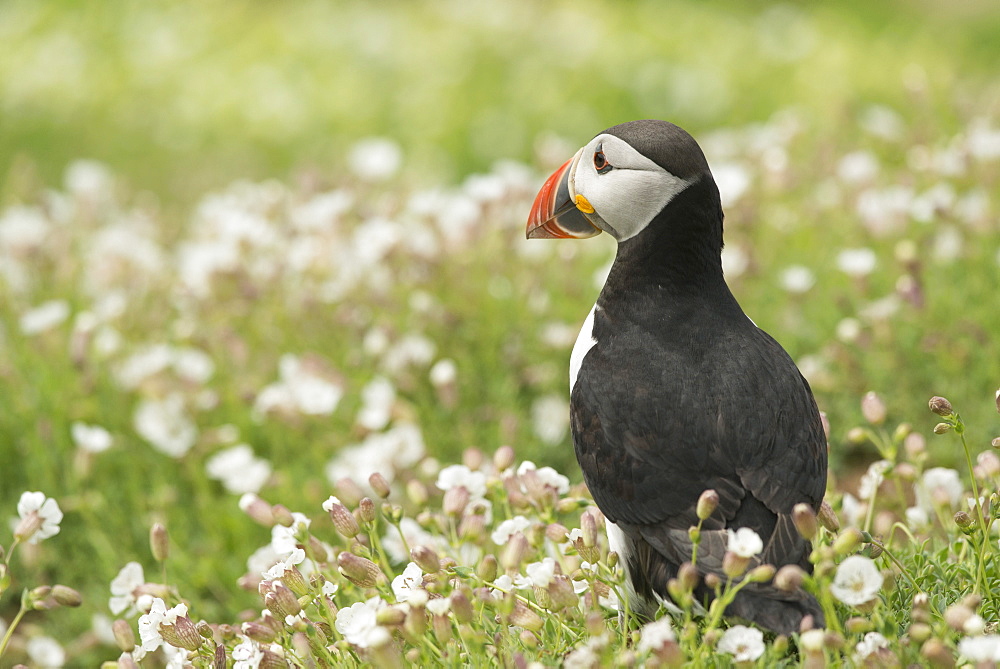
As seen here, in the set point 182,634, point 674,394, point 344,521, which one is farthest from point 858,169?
point 182,634

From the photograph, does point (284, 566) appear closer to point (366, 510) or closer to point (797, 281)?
point (366, 510)

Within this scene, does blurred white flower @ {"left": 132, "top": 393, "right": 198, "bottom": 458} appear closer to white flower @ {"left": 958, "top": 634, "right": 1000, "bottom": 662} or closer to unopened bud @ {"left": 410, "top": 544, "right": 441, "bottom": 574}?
unopened bud @ {"left": 410, "top": 544, "right": 441, "bottom": 574}

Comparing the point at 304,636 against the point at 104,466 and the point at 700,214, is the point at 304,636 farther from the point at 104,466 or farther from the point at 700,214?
the point at 104,466

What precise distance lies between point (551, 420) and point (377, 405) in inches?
27.2

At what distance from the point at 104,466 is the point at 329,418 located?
92 cm

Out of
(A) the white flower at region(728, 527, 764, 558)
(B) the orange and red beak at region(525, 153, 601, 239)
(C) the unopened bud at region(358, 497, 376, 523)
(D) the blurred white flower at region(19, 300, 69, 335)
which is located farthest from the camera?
(D) the blurred white flower at region(19, 300, 69, 335)

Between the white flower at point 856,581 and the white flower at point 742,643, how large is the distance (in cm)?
17

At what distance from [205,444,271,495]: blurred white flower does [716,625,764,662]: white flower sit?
7.23 feet

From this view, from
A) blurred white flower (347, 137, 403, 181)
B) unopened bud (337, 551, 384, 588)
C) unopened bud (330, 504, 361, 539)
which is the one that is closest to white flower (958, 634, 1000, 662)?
unopened bud (337, 551, 384, 588)

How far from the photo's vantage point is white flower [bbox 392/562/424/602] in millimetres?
2303

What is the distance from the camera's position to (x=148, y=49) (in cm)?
1034

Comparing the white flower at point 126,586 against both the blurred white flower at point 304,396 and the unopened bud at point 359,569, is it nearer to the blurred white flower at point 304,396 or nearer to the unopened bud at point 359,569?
the unopened bud at point 359,569

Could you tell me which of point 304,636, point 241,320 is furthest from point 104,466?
point 304,636

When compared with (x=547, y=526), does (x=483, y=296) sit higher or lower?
lower
